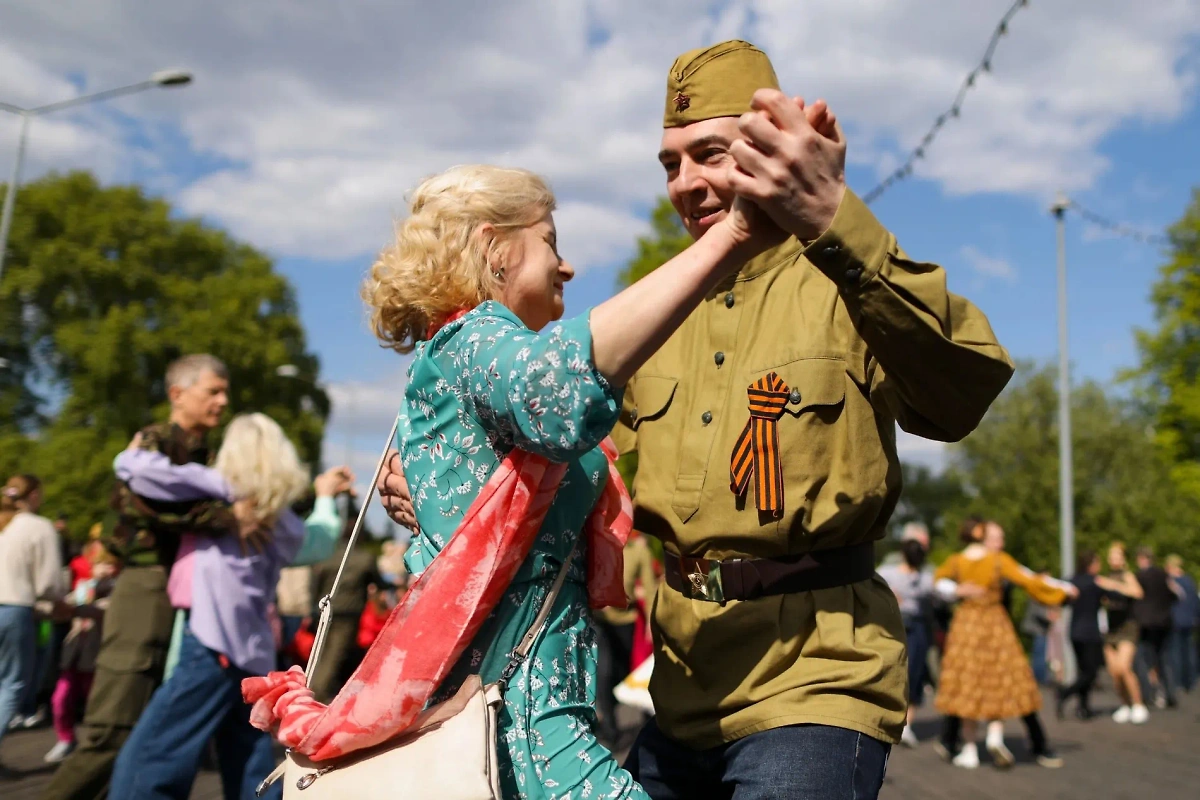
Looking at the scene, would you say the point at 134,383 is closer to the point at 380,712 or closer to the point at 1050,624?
the point at 1050,624

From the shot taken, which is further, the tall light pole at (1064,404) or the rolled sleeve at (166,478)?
the tall light pole at (1064,404)

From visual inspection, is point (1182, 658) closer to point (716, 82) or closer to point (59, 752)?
point (59, 752)

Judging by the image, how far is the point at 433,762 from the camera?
1657 mm

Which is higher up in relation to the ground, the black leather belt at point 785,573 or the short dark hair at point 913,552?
the short dark hair at point 913,552

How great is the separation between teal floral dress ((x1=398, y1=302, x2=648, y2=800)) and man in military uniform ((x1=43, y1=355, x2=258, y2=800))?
3.31 metres

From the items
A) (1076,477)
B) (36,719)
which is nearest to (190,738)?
(36,719)

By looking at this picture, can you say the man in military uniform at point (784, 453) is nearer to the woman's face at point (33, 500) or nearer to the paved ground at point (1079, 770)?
the paved ground at point (1079, 770)

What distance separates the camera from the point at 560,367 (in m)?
1.54

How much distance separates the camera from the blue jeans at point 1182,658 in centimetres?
1695

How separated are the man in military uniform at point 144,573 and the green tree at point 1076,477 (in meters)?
27.9

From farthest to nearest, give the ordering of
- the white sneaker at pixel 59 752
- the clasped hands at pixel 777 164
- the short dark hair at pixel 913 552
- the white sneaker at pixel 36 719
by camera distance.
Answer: the short dark hair at pixel 913 552 → the white sneaker at pixel 36 719 → the white sneaker at pixel 59 752 → the clasped hands at pixel 777 164

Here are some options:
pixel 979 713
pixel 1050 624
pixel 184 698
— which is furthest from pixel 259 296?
pixel 184 698

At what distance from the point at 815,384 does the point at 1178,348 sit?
33544 millimetres

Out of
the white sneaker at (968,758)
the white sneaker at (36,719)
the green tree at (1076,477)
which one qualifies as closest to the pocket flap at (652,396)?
the white sneaker at (968,758)
